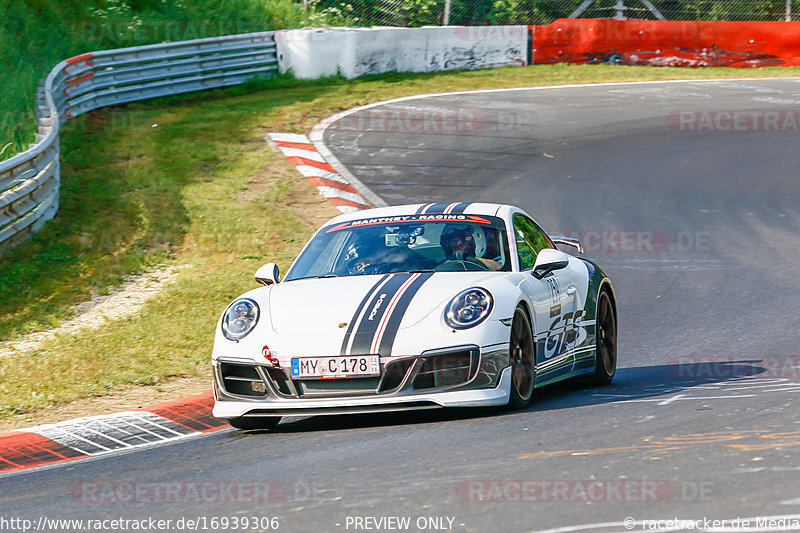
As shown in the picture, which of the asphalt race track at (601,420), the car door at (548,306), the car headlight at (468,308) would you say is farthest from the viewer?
the car door at (548,306)

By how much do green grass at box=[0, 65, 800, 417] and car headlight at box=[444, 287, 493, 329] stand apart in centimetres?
332

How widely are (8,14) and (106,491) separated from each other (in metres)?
20.9

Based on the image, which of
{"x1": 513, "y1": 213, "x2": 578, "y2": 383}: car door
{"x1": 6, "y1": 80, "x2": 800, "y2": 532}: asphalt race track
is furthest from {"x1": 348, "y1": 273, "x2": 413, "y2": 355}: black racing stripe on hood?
{"x1": 513, "y1": 213, "x2": 578, "y2": 383}: car door

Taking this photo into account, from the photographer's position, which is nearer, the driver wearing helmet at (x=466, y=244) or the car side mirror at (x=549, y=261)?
the car side mirror at (x=549, y=261)

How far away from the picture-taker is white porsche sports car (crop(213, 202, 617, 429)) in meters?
6.15

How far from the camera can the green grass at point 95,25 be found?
18609 mm

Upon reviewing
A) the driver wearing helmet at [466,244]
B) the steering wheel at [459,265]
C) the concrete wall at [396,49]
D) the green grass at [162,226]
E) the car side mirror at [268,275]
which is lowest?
the green grass at [162,226]

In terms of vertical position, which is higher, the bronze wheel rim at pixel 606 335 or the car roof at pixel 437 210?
the car roof at pixel 437 210

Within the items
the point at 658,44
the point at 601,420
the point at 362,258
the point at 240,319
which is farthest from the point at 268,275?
the point at 658,44

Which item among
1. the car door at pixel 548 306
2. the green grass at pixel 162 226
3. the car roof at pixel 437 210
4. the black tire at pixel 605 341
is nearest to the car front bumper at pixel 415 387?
the car door at pixel 548 306

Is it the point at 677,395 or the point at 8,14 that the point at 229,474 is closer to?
the point at 677,395

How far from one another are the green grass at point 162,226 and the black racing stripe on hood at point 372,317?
2903mm

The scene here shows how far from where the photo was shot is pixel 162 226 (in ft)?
46.5

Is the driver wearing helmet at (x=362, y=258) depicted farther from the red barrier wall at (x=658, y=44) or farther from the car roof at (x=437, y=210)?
the red barrier wall at (x=658, y=44)
